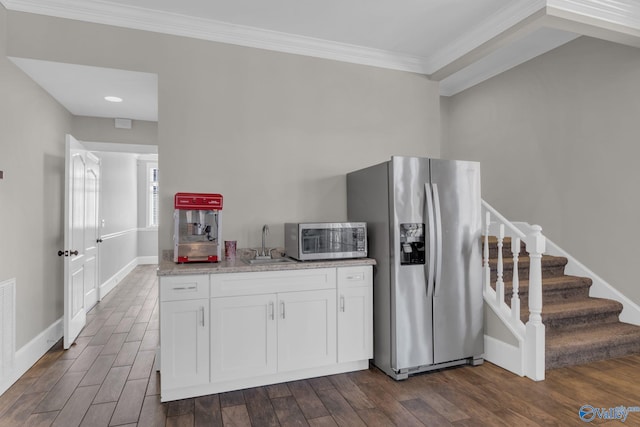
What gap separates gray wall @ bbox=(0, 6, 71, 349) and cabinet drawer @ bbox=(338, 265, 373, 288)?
2544 mm

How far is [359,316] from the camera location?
3.10 m

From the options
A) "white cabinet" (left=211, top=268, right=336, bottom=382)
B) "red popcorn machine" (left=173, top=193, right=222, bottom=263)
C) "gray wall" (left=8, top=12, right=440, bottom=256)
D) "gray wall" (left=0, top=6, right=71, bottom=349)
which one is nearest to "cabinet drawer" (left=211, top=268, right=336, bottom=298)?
"white cabinet" (left=211, top=268, right=336, bottom=382)

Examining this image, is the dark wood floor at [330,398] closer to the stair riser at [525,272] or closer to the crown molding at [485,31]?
the stair riser at [525,272]

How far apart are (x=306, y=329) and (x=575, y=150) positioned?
3351mm

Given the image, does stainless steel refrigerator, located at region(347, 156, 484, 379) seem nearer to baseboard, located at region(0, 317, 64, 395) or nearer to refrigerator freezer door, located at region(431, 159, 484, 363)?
refrigerator freezer door, located at region(431, 159, 484, 363)

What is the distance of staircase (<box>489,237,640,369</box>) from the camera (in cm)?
314

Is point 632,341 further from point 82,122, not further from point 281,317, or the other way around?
point 82,122

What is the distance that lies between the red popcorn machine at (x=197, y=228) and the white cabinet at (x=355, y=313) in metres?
1.03

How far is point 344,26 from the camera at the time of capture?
3.37m

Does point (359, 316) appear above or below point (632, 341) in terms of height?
above

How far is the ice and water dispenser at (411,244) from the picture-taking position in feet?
9.89

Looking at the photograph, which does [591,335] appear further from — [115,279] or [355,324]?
[115,279]

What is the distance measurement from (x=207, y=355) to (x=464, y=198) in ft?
7.80

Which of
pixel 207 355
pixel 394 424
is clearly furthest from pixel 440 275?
pixel 207 355
